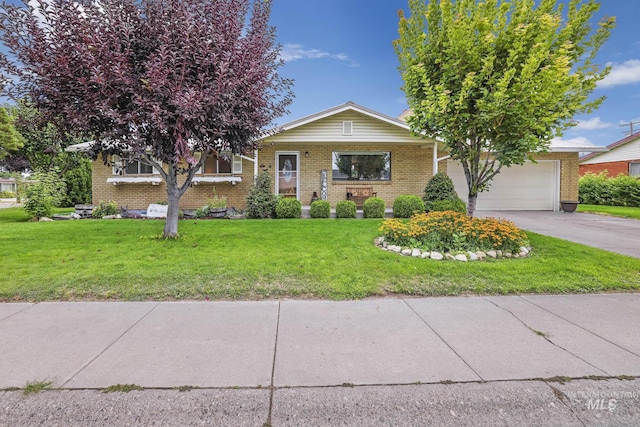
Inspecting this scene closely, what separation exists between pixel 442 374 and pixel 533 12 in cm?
714

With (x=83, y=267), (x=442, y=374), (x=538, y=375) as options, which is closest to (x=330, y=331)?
(x=442, y=374)

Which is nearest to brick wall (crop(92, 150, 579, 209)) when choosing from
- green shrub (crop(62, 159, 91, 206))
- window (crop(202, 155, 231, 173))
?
window (crop(202, 155, 231, 173))

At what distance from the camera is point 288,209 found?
11.3 m

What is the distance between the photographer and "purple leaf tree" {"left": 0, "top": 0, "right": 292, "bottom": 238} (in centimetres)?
534

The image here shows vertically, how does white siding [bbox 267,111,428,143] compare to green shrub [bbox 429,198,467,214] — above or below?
above

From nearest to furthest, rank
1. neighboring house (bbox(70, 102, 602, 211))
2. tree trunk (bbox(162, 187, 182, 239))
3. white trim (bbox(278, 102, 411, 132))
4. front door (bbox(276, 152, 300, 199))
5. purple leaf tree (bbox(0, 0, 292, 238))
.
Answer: purple leaf tree (bbox(0, 0, 292, 238)) < tree trunk (bbox(162, 187, 182, 239)) < white trim (bbox(278, 102, 411, 132)) < neighboring house (bbox(70, 102, 602, 211)) < front door (bbox(276, 152, 300, 199))

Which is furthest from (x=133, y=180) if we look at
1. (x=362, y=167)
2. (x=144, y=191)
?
(x=362, y=167)

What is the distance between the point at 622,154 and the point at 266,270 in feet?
94.3

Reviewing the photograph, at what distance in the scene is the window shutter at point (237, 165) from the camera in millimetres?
13586

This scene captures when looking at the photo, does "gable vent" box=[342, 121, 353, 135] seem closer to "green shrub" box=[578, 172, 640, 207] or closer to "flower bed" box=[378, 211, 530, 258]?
"flower bed" box=[378, 211, 530, 258]

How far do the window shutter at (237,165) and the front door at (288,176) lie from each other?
1610mm

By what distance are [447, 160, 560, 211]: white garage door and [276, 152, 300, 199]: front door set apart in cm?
754

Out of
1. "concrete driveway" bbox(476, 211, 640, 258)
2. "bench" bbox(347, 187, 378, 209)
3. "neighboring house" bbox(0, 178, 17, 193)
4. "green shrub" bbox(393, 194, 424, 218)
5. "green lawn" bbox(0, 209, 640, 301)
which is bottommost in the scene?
"green lawn" bbox(0, 209, 640, 301)

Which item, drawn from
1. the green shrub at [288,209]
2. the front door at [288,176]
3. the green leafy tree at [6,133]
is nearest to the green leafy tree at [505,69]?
the green shrub at [288,209]
